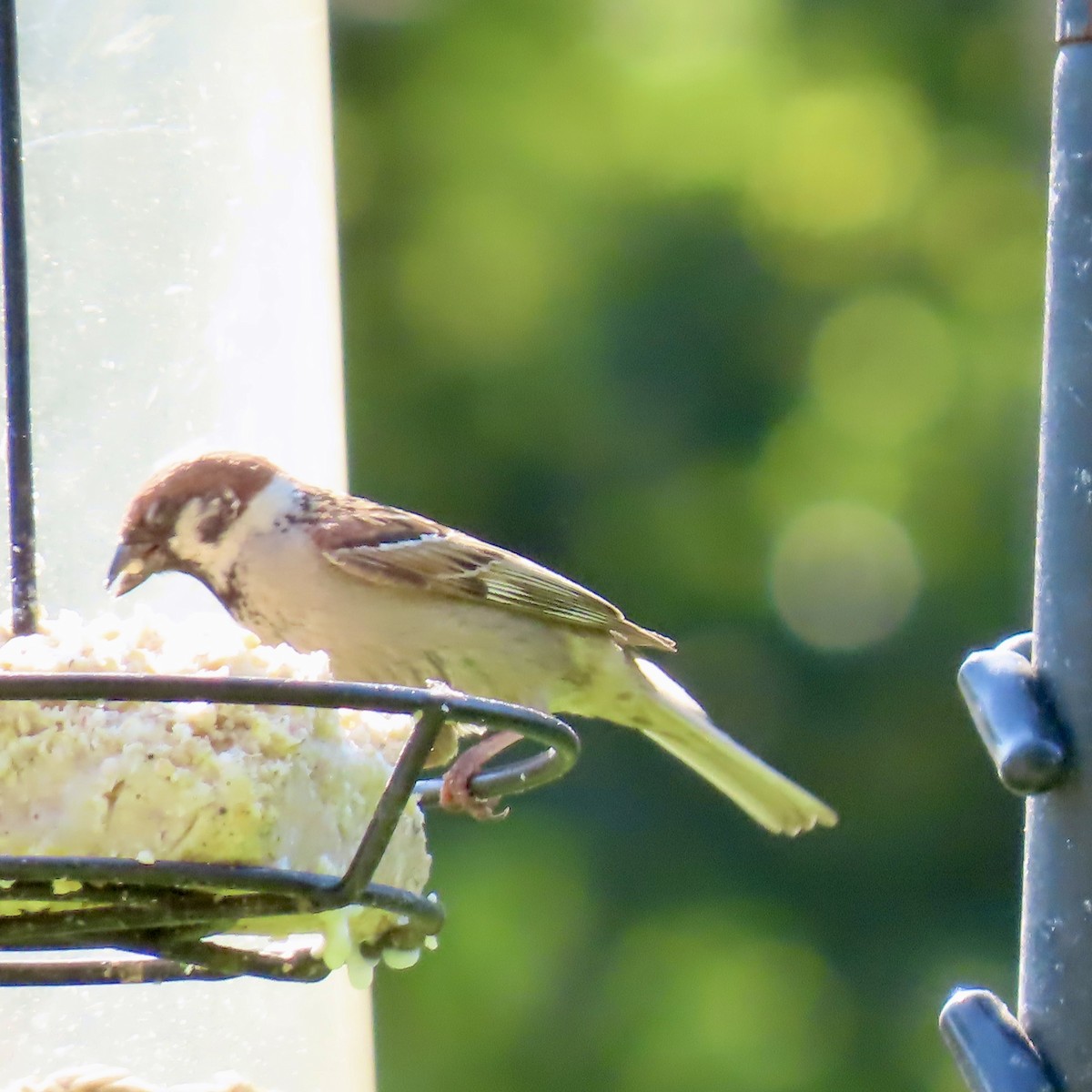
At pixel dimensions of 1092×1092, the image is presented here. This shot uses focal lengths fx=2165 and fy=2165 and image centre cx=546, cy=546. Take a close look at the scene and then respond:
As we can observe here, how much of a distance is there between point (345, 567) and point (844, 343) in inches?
108

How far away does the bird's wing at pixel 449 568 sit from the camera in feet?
9.21

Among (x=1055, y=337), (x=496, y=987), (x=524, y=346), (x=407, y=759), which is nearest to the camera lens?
(x=407, y=759)

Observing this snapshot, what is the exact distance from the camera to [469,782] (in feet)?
7.82

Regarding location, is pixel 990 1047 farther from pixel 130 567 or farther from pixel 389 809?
pixel 130 567

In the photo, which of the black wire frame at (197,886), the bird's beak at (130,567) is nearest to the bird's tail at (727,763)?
the bird's beak at (130,567)

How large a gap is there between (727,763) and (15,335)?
1.75 metres

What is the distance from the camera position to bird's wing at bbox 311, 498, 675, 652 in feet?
9.21

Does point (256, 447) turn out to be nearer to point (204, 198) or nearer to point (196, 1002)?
point (204, 198)

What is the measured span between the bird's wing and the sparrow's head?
0.18 m

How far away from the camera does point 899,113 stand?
5.41m

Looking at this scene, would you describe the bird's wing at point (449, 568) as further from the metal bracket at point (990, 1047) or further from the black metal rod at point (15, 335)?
the metal bracket at point (990, 1047)

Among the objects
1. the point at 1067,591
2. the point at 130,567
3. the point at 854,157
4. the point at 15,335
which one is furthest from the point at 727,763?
the point at 854,157

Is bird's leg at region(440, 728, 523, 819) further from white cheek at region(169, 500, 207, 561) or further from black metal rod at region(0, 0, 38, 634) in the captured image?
black metal rod at region(0, 0, 38, 634)

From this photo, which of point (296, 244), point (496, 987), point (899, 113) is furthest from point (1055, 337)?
point (899, 113)
